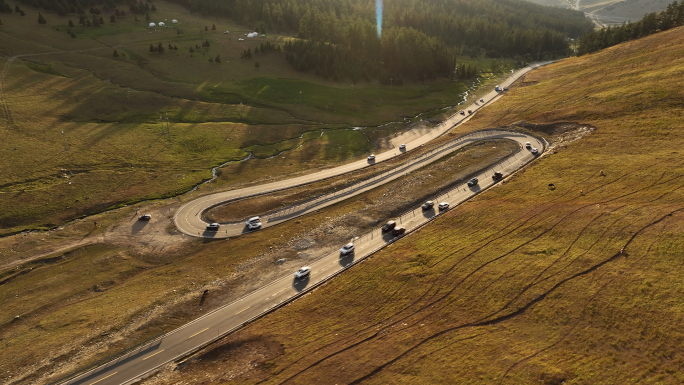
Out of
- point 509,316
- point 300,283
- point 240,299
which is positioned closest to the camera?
point 509,316

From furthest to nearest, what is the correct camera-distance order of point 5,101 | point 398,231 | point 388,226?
point 5,101, point 388,226, point 398,231

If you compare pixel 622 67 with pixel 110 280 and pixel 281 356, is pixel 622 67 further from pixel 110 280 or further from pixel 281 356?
pixel 110 280

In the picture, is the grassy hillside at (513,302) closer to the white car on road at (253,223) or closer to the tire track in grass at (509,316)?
the tire track in grass at (509,316)

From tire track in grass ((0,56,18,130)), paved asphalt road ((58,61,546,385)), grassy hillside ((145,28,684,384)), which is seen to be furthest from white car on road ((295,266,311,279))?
tire track in grass ((0,56,18,130))

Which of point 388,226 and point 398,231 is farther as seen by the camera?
point 388,226

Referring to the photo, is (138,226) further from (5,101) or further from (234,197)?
(5,101)

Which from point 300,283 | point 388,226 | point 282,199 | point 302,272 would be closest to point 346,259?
point 302,272

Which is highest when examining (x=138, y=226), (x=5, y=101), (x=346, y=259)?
(x=5, y=101)
